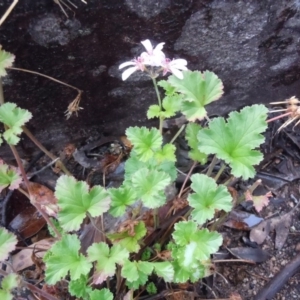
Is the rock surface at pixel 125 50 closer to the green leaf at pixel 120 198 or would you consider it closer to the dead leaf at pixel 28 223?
the dead leaf at pixel 28 223

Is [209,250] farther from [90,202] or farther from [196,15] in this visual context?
[196,15]

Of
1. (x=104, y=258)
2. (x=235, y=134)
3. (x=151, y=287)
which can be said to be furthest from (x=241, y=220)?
(x=104, y=258)

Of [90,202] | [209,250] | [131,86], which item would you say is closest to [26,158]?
[131,86]

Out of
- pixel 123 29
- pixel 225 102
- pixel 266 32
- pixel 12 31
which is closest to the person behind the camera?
pixel 12 31

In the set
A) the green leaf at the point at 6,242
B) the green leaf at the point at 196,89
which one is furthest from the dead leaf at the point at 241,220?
the green leaf at the point at 6,242

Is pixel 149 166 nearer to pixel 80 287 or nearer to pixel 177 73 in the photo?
pixel 177 73

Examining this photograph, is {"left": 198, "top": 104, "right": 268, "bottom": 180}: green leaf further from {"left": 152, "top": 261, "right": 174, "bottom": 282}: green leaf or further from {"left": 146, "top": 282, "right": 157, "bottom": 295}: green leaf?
{"left": 146, "top": 282, "right": 157, "bottom": 295}: green leaf

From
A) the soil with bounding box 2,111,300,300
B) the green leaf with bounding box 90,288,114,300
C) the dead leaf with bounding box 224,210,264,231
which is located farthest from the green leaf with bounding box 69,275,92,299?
the dead leaf with bounding box 224,210,264,231
